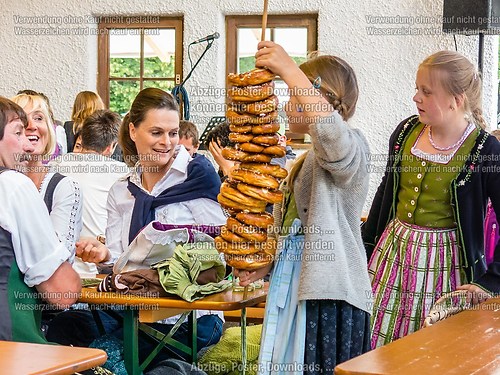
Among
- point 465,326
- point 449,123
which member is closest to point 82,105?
point 449,123

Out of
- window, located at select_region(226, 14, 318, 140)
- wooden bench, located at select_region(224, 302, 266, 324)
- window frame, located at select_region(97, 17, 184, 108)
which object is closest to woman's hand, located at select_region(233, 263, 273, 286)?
wooden bench, located at select_region(224, 302, 266, 324)

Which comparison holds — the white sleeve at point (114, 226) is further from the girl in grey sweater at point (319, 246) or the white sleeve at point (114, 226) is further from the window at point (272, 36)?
the window at point (272, 36)

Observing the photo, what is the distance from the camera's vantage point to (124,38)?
7.63 meters

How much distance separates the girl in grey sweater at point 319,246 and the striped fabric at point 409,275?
354mm

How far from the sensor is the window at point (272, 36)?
7242 millimetres

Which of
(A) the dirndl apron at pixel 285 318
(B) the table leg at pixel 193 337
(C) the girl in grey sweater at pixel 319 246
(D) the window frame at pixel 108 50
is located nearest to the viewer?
(C) the girl in grey sweater at pixel 319 246

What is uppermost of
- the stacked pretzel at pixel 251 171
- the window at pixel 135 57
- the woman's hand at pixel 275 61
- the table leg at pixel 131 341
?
the window at pixel 135 57

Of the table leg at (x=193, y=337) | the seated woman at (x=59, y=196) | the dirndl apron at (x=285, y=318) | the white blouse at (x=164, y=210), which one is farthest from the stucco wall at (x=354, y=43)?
the dirndl apron at (x=285, y=318)

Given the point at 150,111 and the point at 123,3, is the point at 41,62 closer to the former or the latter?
the point at 123,3

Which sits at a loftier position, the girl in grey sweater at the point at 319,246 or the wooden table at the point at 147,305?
the girl in grey sweater at the point at 319,246

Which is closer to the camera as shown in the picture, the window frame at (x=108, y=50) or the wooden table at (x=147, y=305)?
the wooden table at (x=147, y=305)

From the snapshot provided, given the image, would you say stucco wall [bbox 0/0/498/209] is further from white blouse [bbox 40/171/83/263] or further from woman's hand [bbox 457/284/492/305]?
woman's hand [bbox 457/284/492/305]

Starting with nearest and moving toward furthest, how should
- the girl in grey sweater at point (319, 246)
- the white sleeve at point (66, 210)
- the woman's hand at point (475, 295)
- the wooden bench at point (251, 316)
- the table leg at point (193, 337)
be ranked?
1. the girl in grey sweater at point (319, 246)
2. the woman's hand at point (475, 295)
3. the white sleeve at point (66, 210)
4. the table leg at point (193, 337)
5. the wooden bench at point (251, 316)

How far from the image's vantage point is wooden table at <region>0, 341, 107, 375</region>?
5.81ft
